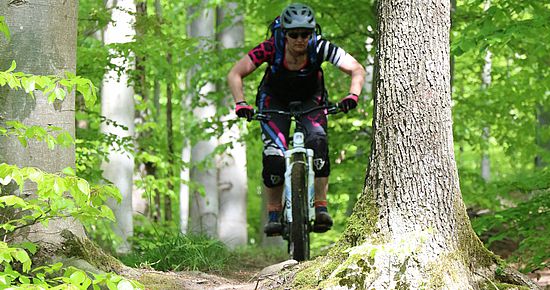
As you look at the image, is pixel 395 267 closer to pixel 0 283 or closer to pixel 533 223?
pixel 0 283

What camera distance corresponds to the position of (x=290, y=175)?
226 inches

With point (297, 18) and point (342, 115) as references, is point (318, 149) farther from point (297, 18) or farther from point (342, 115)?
point (342, 115)

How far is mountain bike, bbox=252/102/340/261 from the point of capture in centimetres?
570

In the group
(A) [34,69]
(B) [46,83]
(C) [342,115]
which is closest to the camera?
(B) [46,83]

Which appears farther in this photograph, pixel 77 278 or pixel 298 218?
pixel 298 218

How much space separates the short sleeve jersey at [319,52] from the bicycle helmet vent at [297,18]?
0.28 metres

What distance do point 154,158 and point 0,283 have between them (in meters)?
8.30

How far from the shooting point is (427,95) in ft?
13.0

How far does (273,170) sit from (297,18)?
1.24 metres

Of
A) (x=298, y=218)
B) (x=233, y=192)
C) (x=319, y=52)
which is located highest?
(x=319, y=52)

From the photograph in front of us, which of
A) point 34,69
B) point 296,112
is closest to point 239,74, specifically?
point 296,112

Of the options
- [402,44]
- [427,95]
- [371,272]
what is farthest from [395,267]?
[402,44]

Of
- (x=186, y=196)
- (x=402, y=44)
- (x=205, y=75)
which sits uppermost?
(x=205, y=75)

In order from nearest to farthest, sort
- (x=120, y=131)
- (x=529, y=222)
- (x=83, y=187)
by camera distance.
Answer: (x=83, y=187) → (x=529, y=222) → (x=120, y=131)
